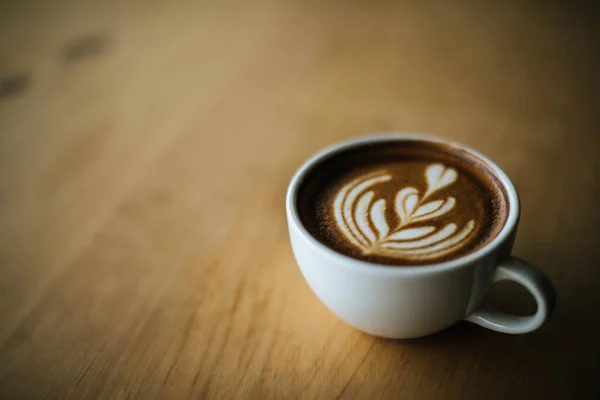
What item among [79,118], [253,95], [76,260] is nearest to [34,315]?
[76,260]

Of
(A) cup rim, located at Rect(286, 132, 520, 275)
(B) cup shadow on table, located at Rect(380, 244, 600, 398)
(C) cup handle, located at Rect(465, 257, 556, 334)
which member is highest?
(A) cup rim, located at Rect(286, 132, 520, 275)

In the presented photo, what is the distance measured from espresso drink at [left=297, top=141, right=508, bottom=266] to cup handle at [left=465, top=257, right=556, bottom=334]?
0.03 m

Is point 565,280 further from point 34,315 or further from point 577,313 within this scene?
point 34,315

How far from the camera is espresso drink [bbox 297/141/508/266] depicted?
0.52 m

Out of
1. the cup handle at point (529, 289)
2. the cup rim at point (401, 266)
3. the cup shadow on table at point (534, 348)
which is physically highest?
the cup rim at point (401, 266)

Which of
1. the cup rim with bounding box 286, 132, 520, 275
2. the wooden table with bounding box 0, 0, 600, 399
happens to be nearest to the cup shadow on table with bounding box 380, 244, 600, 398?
the wooden table with bounding box 0, 0, 600, 399

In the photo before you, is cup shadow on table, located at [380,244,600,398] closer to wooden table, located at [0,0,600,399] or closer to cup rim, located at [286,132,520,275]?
wooden table, located at [0,0,600,399]

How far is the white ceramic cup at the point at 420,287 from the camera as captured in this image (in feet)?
1.49

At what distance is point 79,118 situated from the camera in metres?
0.93

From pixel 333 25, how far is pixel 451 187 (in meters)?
0.73

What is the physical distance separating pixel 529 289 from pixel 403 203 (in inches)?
5.9

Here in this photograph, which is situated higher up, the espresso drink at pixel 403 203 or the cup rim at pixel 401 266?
the cup rim at pixel 401 266

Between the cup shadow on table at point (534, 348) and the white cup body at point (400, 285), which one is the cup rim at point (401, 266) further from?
the cup shadow on table at point (534, 348)

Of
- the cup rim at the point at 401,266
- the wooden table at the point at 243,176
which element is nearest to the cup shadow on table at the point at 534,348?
the wooden table at the point at 243,176
